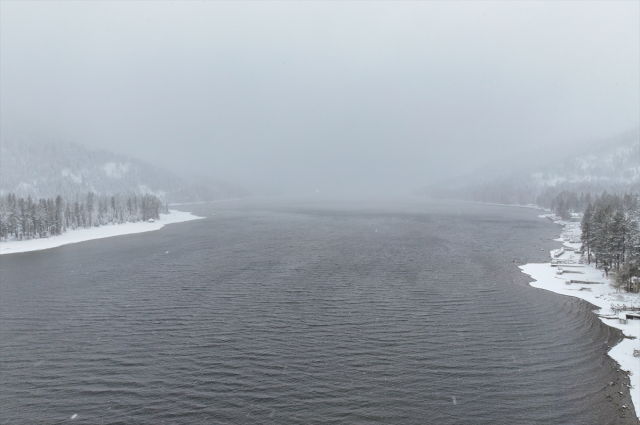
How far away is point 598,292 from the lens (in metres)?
54.5

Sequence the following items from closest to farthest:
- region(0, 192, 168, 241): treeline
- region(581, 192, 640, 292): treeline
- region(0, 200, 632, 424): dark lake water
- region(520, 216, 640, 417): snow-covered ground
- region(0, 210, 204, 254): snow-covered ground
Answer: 1. region(0, 200, 632, 424): dark lake water
2. region(520, 216, 640, 417): snow-covered ground
3. region(581, 192, 640, 292): treeline
4. region(0, 210, 204, 254): snow-covered ground
5. region(0, 192, 168, 241): treeline

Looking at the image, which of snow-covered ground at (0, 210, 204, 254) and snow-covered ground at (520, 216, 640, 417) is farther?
snow-covered ground at (0, 210, 204, 254)

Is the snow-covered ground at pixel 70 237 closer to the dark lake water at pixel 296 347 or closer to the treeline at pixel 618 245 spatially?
the dark lake water at pixel 296 347

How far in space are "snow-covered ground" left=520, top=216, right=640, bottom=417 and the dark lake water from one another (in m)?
1.75

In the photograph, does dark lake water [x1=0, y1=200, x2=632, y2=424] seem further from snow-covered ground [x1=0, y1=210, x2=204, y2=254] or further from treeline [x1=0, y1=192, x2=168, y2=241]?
treeline [x1=0, y1=192, x2=168, y2=241]

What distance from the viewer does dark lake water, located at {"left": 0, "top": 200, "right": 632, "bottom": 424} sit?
84.4 feet

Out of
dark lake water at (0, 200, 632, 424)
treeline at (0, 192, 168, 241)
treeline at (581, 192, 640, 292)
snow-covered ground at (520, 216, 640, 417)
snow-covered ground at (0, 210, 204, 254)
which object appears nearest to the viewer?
dark lake water at (0, 200, 632, 424)

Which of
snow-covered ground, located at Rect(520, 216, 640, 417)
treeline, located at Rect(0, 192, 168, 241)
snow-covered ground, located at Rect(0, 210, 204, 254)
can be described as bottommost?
snow-covered ground, located at Rect(520, 216, 640, 417)

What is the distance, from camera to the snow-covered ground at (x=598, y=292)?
32653mm

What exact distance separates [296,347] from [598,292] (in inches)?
1952

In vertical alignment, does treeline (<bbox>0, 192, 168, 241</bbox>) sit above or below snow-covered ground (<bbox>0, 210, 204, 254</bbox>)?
above

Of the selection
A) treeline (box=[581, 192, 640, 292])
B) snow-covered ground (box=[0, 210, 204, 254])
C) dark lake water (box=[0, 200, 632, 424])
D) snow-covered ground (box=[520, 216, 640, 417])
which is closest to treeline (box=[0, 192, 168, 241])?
snow-covered ground (box=[0, 210, 204, 254])

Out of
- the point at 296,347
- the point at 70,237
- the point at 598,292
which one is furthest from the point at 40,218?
the point at 598,292

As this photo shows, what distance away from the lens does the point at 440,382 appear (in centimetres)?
2909
